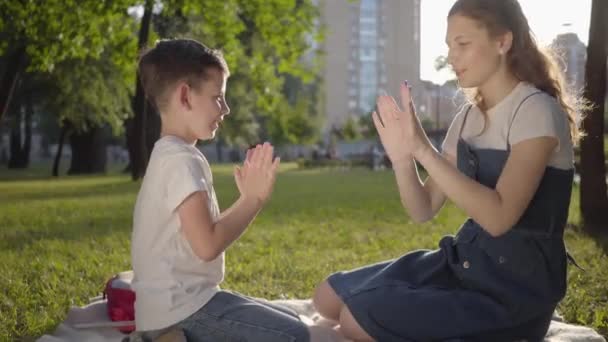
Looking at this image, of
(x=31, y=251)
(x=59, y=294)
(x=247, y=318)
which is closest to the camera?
(x=247, y=318)

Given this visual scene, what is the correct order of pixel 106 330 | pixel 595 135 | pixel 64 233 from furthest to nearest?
pixel 64 233 < pixel 595 135 < pixel 106 330

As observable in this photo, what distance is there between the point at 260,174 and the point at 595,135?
5.13 m

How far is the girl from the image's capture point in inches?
96.3

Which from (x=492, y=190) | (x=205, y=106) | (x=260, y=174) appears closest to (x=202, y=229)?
(x=260, y=174)

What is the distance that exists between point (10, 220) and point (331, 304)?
A: 6794 millimetres

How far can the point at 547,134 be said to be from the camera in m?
2.48

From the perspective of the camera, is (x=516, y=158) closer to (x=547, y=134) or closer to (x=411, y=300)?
(x=547, y=134)

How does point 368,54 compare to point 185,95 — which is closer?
point 185,95

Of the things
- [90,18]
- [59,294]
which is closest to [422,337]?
[59,294]

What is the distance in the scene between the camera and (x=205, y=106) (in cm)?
255

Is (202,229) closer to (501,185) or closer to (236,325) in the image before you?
(236,325)

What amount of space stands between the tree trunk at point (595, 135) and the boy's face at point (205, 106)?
500 centimetres

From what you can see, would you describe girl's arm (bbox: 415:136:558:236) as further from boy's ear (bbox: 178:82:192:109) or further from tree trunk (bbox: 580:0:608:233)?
tree trunk (bbox: 580:0:608:233)

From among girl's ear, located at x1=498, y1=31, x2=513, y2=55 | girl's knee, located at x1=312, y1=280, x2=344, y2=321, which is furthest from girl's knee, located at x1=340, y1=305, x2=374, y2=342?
girl's ear, located at x1=498, y1=31, x2=513, y2=55
